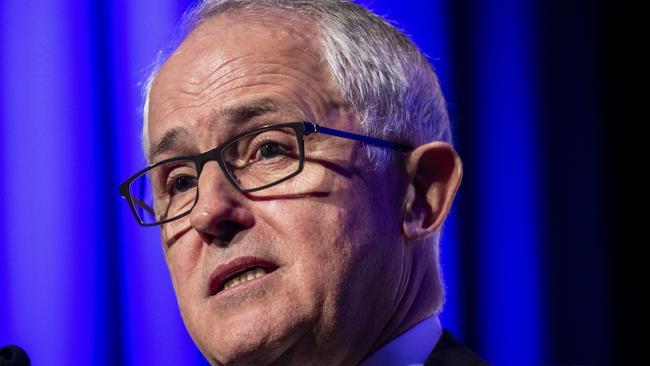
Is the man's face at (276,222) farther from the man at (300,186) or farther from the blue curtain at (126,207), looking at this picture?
the blue curtain at (126,207)

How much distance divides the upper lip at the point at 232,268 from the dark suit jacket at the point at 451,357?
1.31 feet

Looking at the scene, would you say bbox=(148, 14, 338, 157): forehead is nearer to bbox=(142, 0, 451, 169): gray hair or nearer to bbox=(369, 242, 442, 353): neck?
bbox=(142, 0, 451, 169): gray hair

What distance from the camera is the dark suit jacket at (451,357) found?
56.2 inches

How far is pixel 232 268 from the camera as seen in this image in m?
1.30

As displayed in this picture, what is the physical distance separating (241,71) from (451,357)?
71cm

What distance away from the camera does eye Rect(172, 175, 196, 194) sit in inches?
59.0

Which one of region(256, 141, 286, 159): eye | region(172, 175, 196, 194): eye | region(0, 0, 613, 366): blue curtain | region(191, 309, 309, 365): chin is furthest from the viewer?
region(0, 0, 613, 366): blue curtain

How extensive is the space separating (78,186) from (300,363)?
3.65ft

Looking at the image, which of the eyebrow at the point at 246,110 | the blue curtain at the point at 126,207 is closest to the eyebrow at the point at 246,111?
the eyebrow at the point at 246,110

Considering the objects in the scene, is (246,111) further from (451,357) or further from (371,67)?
(451,357)

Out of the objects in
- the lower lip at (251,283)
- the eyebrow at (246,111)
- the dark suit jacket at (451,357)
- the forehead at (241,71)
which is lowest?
the dark suit jacket at (451,357)

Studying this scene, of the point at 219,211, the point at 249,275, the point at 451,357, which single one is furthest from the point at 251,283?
the point at 451,357

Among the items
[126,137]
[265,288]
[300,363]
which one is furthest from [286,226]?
[126,137]

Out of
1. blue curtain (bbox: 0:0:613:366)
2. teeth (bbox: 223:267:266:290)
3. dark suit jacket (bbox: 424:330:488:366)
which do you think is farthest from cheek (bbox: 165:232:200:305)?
blue curtain (bbox: 0:0:613:366)
